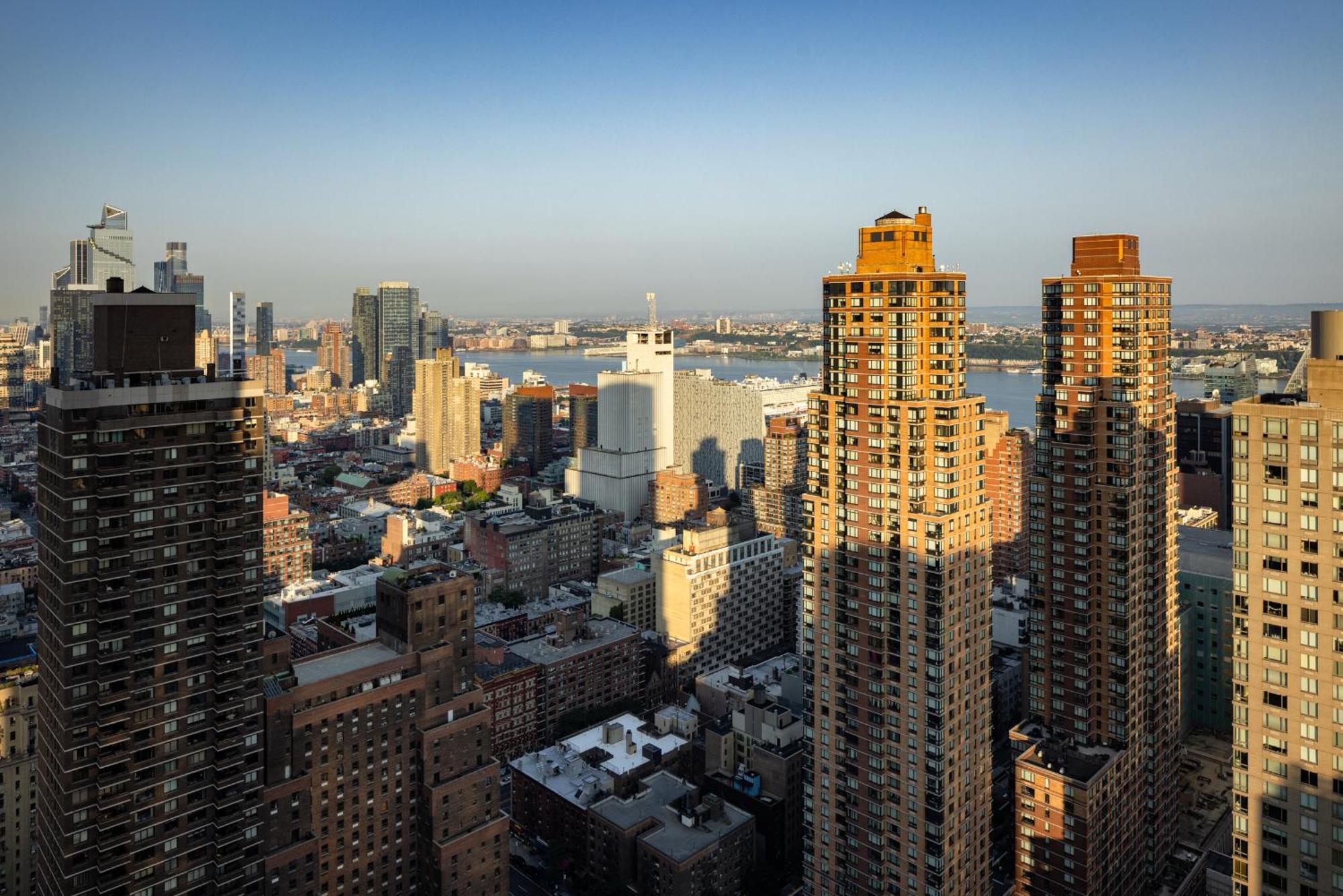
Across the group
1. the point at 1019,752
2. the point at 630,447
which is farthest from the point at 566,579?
the point at 1019,752

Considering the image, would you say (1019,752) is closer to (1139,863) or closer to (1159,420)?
(1139,863)

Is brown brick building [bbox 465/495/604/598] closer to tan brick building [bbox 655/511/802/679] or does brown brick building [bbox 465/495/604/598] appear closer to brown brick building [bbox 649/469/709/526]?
brown brick building [bbox 649/469/709/526]

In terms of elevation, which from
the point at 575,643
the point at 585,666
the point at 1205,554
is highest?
the point at 1205,554

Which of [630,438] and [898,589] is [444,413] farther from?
[898,589]

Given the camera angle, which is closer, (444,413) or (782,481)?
(782,481)

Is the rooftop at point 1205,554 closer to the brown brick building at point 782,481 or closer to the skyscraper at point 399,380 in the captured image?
the brown brick building at point 782,481

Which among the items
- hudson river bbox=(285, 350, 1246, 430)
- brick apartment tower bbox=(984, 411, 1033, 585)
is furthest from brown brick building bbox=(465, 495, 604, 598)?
hudson river bbox=(285, 350, 1246, 430)

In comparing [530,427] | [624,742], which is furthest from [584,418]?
[624,742]
